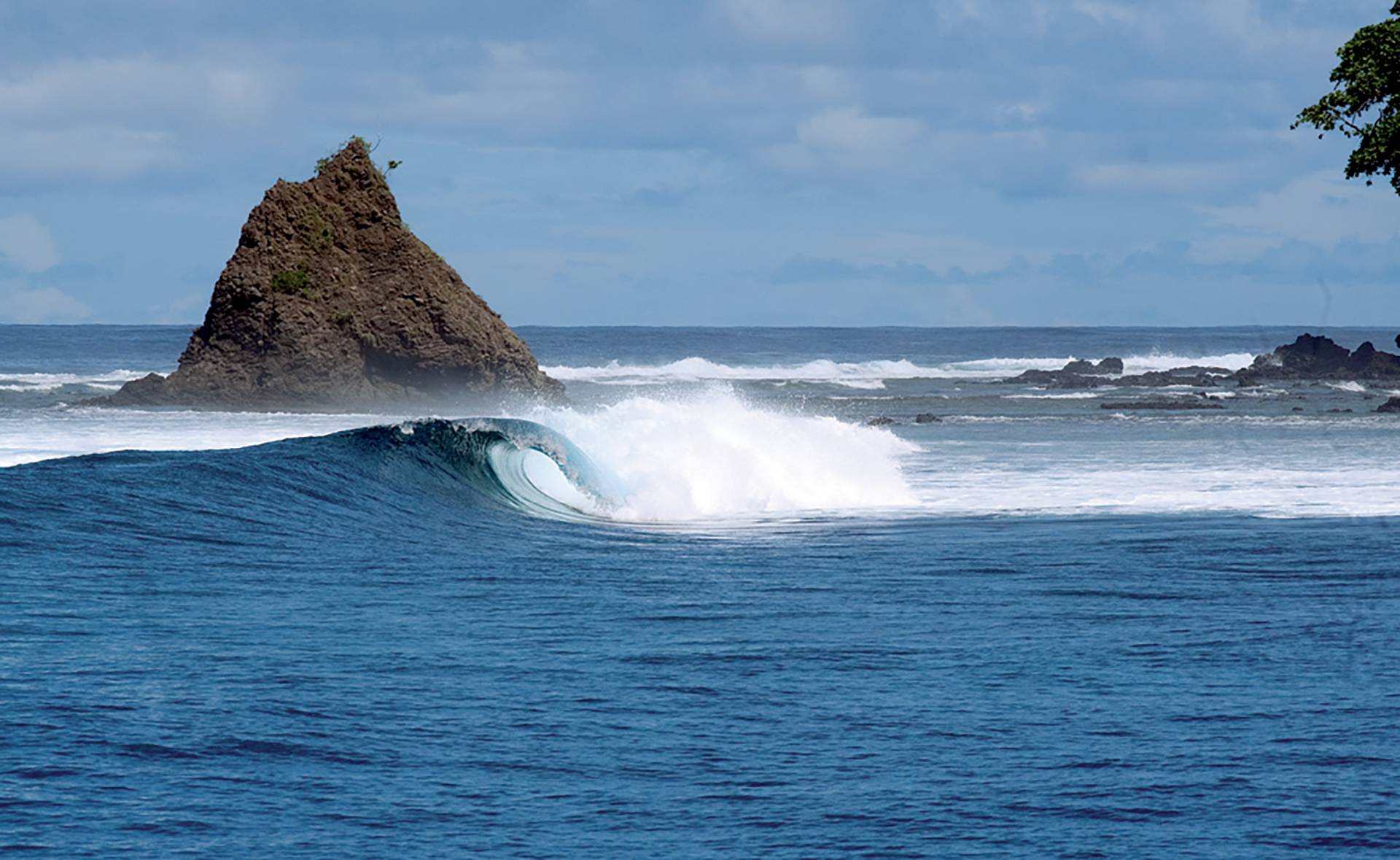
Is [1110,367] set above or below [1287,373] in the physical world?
above

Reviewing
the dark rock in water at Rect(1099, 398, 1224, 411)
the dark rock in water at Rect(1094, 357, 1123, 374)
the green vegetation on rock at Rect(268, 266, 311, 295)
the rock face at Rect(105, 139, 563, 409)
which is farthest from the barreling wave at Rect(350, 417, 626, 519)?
the dark rock in water at Rect(1094, 357, 1123, 374)

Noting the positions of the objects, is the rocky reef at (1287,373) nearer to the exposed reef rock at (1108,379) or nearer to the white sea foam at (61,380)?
the exposed reef rock at (1108,379)

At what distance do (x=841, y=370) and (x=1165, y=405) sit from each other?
38.7m

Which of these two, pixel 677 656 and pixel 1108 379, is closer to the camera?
pixel 677 656

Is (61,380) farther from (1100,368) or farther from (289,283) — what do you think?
(1100,368)

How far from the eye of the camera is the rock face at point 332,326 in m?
36.7

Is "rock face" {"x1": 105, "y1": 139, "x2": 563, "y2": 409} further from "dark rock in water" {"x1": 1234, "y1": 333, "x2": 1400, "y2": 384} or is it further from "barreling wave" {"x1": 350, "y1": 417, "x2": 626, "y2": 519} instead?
"dark rock in water" {"x1": 1234, "y1": 333, "x2": 1400, "y2": 384}

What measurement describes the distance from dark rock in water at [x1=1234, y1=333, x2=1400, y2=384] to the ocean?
39549 millimetres

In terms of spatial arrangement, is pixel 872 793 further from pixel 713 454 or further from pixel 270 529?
pixel 713 454

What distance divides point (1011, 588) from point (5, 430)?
985 inches

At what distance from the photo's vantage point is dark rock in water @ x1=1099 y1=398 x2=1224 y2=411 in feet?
138

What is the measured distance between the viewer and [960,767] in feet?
22.3

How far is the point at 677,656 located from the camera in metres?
9.01

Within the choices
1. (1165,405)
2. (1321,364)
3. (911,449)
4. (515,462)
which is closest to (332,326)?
(911,449)
